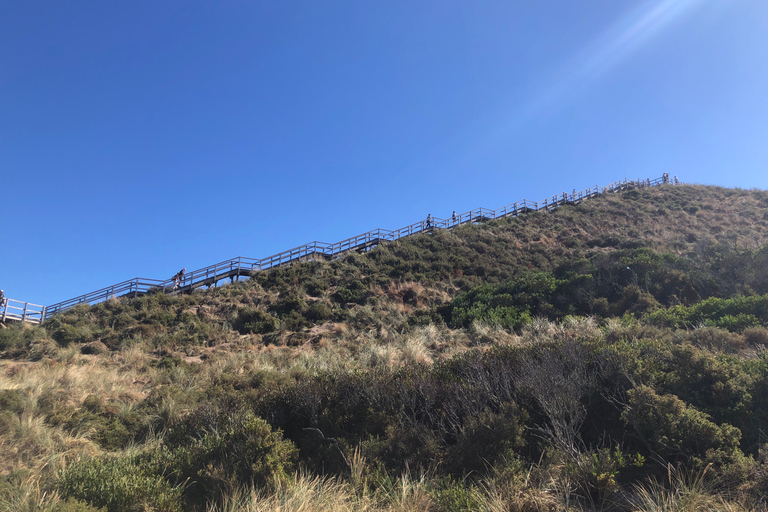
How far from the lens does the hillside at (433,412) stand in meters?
4.90

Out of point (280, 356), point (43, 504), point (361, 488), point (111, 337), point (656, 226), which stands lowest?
point (361, 488)

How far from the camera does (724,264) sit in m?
17.4

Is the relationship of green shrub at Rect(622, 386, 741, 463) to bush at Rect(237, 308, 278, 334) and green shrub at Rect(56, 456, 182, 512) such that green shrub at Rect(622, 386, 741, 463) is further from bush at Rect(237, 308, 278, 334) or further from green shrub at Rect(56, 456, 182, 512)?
bush at Rect(237, 308, 278, 334)

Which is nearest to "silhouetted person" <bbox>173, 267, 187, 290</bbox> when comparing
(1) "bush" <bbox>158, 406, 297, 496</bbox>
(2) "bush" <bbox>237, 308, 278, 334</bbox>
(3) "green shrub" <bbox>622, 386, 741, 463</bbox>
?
(2) "bush" <bbox>237, 308, 278, 334</bbox>

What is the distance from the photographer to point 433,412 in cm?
699

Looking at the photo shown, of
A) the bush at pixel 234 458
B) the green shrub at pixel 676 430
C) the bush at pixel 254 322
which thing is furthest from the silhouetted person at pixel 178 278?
the green shrub at pixel 676 430

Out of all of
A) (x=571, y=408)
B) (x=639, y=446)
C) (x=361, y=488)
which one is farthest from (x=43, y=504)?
(x=639, y=446)

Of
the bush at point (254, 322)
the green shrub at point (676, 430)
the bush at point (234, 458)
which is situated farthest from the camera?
the bush at point (254, 322)

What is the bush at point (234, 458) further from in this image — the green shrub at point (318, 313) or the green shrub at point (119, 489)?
the green shrub at point (318, 313)

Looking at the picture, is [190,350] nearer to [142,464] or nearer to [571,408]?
[142,464]

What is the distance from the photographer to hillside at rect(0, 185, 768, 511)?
490 cm

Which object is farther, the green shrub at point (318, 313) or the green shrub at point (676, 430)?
the green shrub at point (318, 313)

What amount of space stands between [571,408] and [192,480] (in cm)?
558

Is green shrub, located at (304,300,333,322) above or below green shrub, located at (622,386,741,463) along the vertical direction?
above
